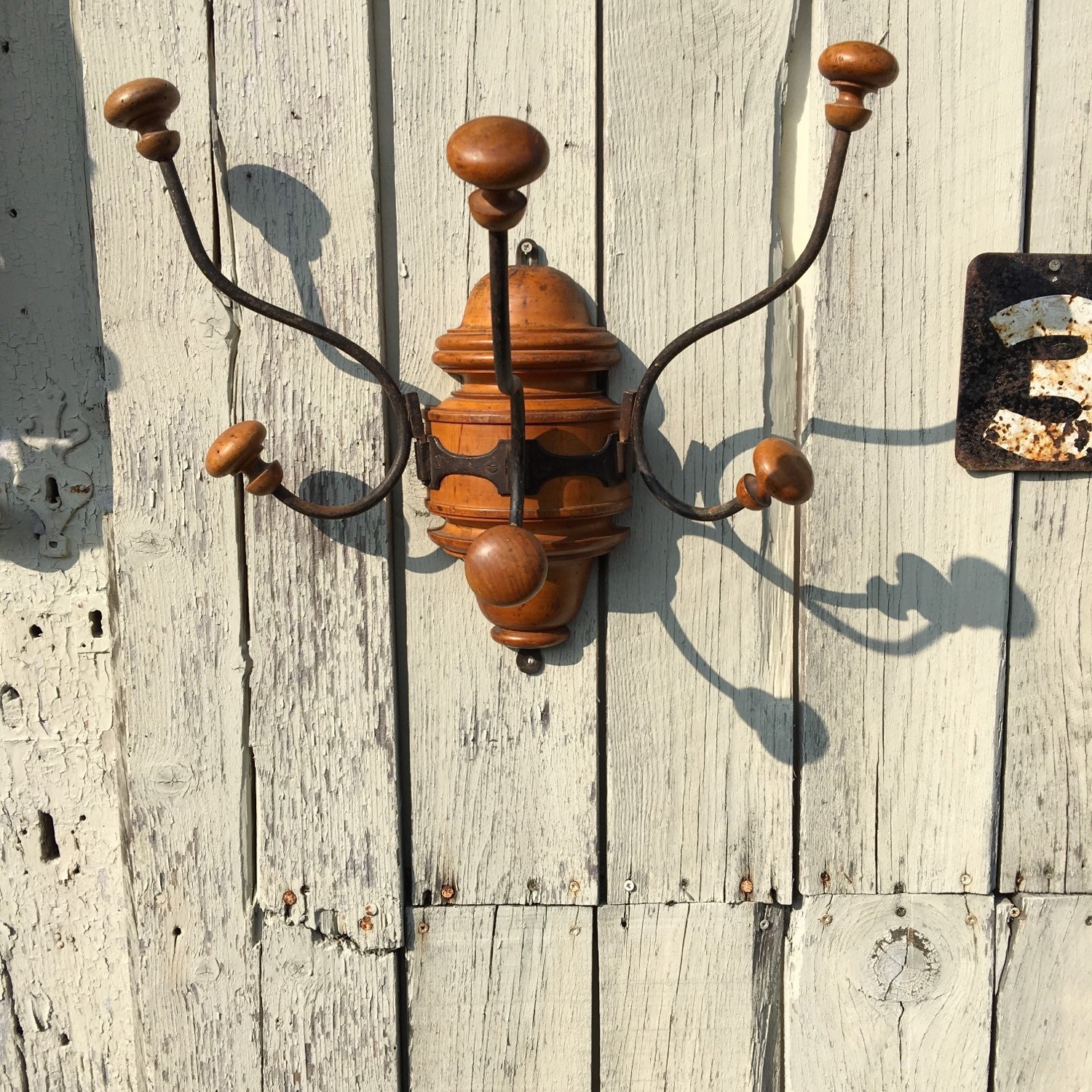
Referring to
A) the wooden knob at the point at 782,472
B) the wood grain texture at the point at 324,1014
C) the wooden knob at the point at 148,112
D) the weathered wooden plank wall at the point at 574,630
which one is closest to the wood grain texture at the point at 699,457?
the weathered wooden plank wall at the point at 574,630

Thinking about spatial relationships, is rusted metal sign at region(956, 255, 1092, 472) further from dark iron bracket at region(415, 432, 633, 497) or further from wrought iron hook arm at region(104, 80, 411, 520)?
wrought iron hook arm at region(104, 80, 411, 520)

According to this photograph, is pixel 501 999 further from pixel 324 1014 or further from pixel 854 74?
pixel 854 74

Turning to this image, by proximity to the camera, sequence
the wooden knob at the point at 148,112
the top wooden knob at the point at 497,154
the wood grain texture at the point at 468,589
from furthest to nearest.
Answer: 1. the wood grain texture at the point at 468,589
2. the wooden knob at the point at 148,112
3. the top wooden knob at the point at 497,154

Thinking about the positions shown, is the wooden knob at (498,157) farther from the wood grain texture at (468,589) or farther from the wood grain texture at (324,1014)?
the wood grain texture at (324,1014)

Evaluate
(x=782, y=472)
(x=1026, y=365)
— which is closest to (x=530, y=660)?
(x=782, y=472)

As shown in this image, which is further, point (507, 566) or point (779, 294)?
point (779, 294)

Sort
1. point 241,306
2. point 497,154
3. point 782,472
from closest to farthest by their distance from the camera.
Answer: point 497,154, point 782,472, point 241,306

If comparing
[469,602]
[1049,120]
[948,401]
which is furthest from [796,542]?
[1049,120]
